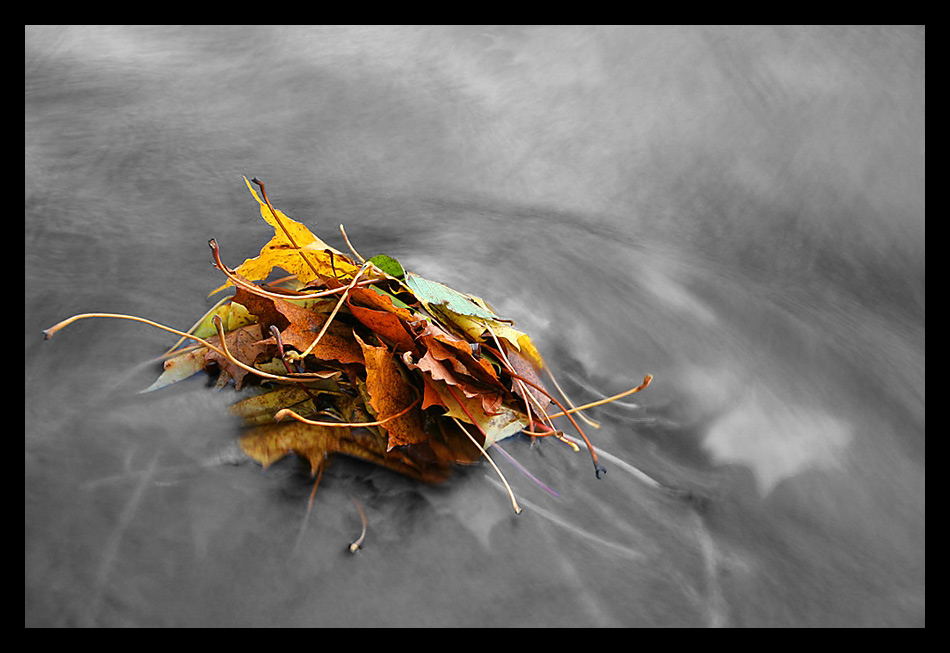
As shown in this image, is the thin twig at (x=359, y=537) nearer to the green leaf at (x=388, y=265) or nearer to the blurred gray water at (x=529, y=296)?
the blurred gray water at (x=529, y=296)

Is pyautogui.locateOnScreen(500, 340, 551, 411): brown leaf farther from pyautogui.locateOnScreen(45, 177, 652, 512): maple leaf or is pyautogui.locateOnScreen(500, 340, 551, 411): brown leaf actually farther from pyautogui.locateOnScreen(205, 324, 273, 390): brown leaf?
pyautogui.locateOnScreen(205, 324, 273, 390): brown leaf

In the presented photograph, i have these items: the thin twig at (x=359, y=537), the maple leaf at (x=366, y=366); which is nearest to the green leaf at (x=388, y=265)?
the maple leaf at (x=366, y=366)

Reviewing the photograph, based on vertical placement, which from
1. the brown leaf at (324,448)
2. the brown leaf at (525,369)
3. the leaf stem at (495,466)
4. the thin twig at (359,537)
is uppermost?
the brown leaf at (525,369)

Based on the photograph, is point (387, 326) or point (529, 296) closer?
point (387, 326)

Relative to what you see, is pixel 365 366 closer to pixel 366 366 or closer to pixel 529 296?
pixel 366 366

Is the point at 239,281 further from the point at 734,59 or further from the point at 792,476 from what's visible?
the point at 734,59

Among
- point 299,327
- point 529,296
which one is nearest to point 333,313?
point 299,327

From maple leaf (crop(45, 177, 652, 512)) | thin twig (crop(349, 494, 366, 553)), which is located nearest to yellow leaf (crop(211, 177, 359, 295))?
maple leaf (crop(45, 177, 652, 512))
